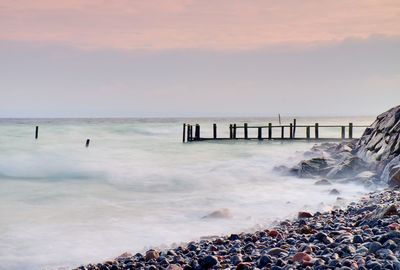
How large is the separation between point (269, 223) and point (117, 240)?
2.76 metres

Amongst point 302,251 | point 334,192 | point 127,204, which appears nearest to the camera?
point 302,251

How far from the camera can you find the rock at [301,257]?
4.49 metres

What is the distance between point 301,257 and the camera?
455cm

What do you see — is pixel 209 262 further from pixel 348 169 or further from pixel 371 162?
pixel 371 162

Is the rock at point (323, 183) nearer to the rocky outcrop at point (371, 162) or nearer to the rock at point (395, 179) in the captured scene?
the rocky outcrop at point (371, 162)

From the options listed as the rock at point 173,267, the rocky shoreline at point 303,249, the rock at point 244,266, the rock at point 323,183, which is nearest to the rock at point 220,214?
the rocky shoreline at point 303,249

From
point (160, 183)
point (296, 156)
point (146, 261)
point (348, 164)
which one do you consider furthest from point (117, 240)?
point (296, 156)

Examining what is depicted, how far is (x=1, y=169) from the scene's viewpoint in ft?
66.2

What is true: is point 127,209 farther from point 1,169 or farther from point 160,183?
point 1,169

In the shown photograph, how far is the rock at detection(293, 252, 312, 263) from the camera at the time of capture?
4.49 metres

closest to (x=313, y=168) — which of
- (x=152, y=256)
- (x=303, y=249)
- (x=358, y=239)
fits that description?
(x=152, y=256)

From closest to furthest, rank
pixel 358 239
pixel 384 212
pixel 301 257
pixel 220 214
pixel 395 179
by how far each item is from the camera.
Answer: pixel 301 257 → pixel 358 239 → pixel 384 212 → pixel 220 214 → pixel 395 179

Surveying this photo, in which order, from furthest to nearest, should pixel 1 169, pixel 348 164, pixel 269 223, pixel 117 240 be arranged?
pixel 1 169 → pixel 348 164 → pixel 269 223 → pixel 117 240

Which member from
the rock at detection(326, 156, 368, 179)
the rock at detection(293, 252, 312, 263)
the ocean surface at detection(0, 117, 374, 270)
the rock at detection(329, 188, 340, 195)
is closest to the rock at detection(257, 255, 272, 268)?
the rock at detection(293, 252, 312, 263)
